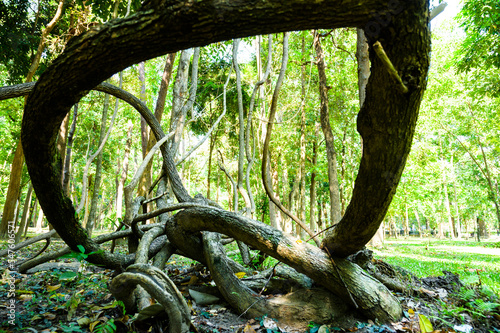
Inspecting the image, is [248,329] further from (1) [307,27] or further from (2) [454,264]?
(2) [454,264]

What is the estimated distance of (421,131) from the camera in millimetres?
17016

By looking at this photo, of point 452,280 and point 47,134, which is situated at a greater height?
point 47,134

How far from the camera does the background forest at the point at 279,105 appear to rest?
7.32 m

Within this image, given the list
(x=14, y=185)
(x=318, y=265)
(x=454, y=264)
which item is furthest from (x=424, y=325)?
(x=14, y=185)

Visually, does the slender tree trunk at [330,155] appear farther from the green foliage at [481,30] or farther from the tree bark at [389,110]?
the tree bark at [389,110]

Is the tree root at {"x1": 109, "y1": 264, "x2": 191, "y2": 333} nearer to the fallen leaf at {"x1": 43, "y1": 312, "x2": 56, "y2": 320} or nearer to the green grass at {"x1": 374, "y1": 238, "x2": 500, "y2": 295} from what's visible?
the fallen leaf at {"x1": 43, "y1": 312, "x2": 56, "y2": 320}

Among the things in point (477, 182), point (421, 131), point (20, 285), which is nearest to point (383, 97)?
point (20, 285)

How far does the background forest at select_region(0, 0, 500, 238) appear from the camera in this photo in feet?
24.0

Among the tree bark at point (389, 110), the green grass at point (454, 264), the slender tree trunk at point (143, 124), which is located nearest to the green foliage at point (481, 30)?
the green grass at point (454, 264)

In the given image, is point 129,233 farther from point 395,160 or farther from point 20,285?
point 395,160

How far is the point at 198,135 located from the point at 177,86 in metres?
8.74

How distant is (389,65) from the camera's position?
4.53ft

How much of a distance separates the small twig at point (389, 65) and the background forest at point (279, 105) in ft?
10.9

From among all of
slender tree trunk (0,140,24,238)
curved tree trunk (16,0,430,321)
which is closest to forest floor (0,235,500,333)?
curved tree trunk (16,0,430,321)
